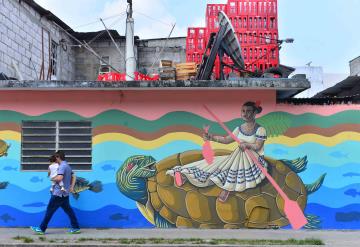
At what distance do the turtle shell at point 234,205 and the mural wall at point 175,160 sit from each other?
0.02 meters

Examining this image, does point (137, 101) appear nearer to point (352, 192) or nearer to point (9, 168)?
point (9, 168)

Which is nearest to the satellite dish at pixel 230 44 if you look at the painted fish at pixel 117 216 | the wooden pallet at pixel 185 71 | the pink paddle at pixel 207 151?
the wooden pallet at pixel 185 71

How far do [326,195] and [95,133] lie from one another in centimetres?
508

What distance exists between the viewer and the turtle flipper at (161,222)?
1006 cm

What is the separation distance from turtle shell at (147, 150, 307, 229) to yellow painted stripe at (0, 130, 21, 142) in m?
3.18

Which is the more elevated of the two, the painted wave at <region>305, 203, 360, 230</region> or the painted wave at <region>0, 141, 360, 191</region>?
the painted wave at <region>0, 141, 360, 191</region>

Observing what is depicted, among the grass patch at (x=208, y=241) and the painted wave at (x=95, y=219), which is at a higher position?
the painted wave at (x=95, y=219)

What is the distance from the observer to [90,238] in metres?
8.73

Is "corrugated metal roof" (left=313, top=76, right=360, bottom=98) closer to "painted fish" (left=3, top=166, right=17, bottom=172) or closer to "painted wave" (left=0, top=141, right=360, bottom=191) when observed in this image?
"painted wave" (left=0, top=141, right=360, bottom=191)

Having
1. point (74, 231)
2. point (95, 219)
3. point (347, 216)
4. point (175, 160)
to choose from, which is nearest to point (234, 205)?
point (175, 160)

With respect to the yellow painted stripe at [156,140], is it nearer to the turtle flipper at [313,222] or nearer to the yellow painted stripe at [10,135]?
the yellow painted stripe at [10,135]

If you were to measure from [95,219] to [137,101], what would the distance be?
266cm

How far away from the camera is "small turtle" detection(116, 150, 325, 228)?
10047 mm

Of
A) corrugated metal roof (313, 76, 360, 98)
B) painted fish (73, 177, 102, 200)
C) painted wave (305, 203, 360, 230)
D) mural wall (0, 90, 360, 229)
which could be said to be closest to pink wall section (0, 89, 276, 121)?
mural wall (0, 90, 360, 229)
